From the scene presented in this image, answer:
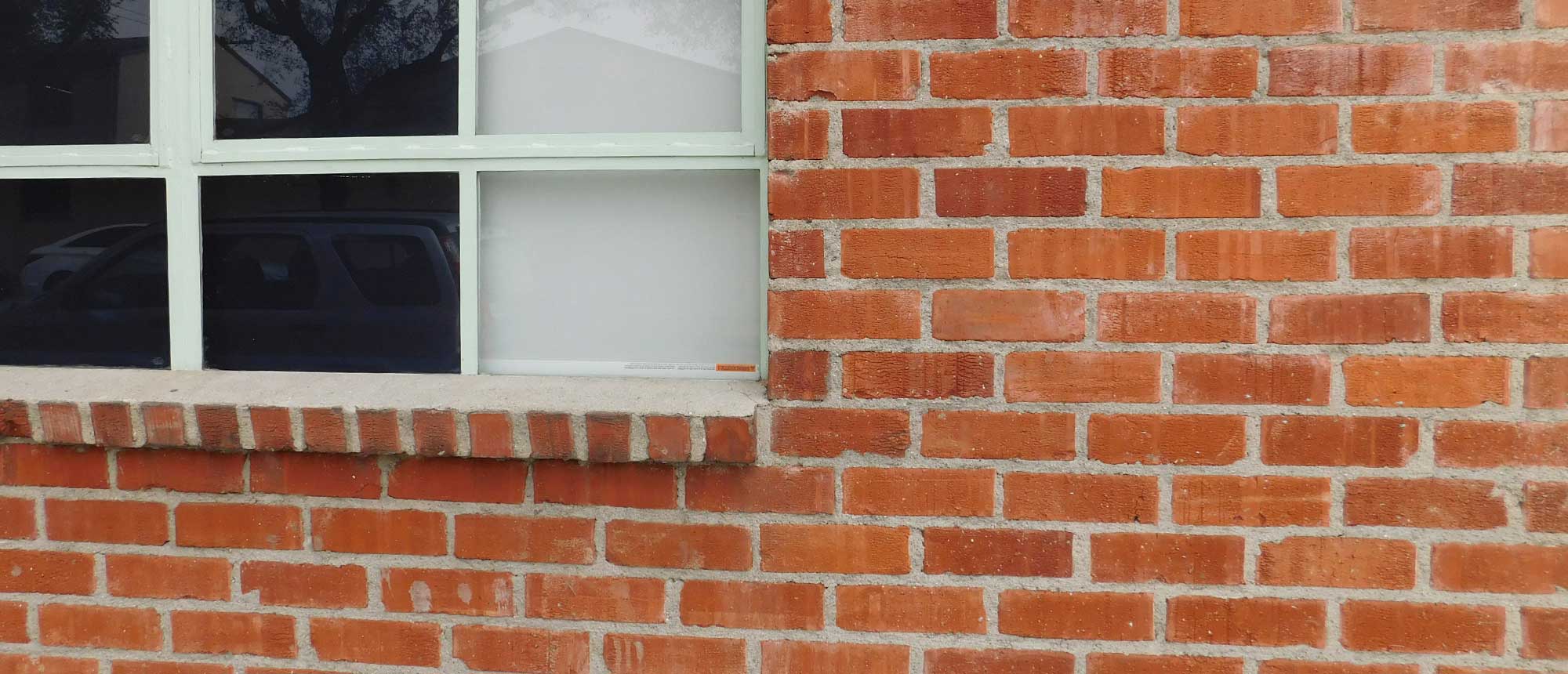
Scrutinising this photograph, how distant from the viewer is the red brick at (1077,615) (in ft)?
5.21

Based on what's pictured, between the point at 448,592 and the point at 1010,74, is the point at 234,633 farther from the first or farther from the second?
the point at 1010,74

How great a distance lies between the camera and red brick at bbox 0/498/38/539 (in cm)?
177

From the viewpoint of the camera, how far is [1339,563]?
61.0 inches

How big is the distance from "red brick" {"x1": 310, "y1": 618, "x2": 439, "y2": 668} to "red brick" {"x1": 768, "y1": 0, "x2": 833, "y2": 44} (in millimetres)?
1215

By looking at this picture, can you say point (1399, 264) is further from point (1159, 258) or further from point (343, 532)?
point (343, 532)

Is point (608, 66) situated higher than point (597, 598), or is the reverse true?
point (608, 66)

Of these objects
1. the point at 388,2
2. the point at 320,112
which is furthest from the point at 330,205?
the point at 388,2

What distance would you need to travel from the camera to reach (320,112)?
73.4 inches

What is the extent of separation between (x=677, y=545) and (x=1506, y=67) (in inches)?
60.6

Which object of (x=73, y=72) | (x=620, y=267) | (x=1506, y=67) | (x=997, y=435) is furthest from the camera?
(x=73, y=72)

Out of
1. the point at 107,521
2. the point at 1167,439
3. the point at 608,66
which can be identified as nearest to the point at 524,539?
the point at 107,521

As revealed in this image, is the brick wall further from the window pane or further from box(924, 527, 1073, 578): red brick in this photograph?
the window pane

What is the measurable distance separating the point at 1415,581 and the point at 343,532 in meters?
1.83

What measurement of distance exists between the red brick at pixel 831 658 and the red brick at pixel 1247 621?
0.46 m
